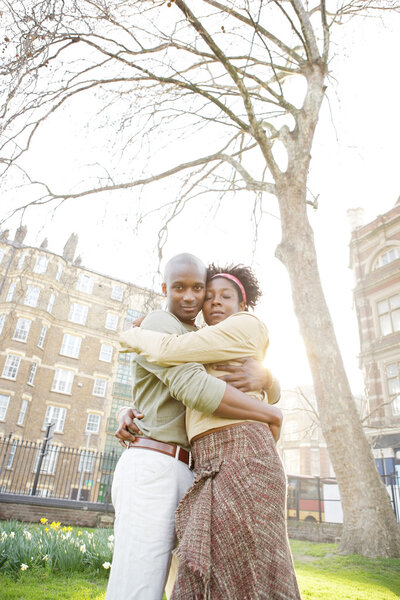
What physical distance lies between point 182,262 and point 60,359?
3010 cm

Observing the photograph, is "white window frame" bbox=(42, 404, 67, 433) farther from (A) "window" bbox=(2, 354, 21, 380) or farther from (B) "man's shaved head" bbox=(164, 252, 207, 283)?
(B) "man's shaved head" bbox=(164, 252, 207, 283)

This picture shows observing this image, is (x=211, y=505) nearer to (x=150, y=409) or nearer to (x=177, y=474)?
(x=177, y=474)

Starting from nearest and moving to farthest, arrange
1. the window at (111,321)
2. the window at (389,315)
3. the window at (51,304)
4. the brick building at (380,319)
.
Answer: the brick building at (380,319)
the window at (389,315)
the window at (51,304)
the window at (111,321)

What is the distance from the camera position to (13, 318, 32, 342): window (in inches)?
1122

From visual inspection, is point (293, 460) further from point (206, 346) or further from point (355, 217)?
point (206, 346)

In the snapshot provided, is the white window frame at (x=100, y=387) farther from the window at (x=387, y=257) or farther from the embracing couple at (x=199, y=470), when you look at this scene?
the embracing couple at (x=199, y=470)

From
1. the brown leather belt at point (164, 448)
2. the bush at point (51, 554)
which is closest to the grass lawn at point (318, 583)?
the bush at point (51, 554)

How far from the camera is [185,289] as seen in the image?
7.62 feet

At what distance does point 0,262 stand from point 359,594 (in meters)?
31.9

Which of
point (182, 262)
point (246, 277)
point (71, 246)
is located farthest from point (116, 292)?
point (182, 262)

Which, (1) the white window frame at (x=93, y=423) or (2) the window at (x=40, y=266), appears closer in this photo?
(1) the white window frame at (x=93, y=423)

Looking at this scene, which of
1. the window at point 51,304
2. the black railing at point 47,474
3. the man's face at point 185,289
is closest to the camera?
the man's face at point 185,289

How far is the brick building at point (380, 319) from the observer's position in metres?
20.4

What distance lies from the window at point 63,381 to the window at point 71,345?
1406 mm
